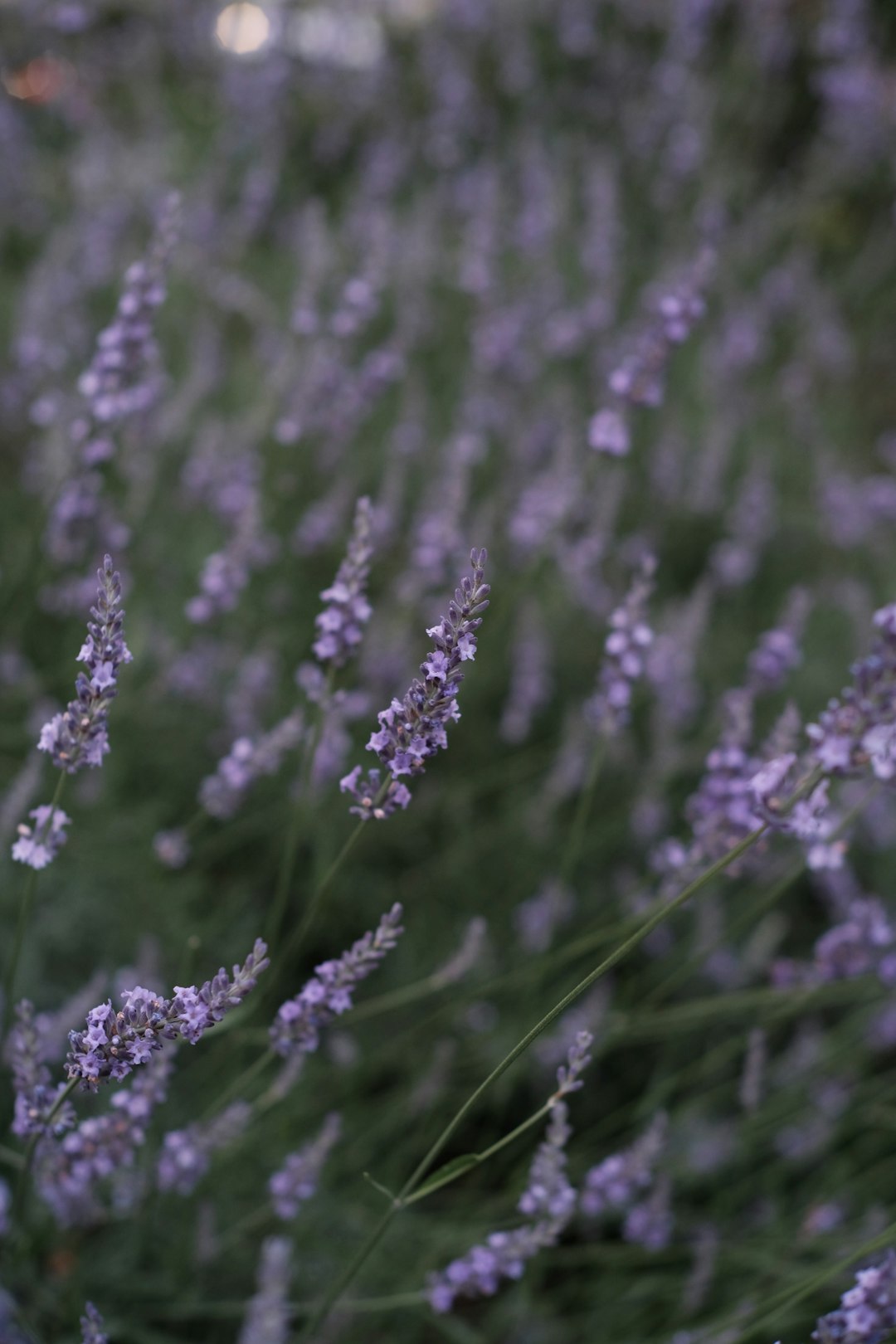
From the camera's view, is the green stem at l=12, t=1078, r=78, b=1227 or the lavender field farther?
the lavender field

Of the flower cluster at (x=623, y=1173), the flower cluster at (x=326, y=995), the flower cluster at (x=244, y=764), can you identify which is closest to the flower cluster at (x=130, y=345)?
the flower cluster at (x=244, y=764)

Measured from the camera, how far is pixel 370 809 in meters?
1.40

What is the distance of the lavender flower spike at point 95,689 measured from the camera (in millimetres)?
1201

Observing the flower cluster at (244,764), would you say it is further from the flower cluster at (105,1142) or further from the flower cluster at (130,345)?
the flower cluster at (130,345)

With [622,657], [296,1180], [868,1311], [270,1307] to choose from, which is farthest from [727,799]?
[270,1307]

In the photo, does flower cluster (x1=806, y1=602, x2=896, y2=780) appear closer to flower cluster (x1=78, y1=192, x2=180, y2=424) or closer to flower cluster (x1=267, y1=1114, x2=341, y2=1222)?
flower cluster (x1=267, y1=1114, x2=341, y2=1222)

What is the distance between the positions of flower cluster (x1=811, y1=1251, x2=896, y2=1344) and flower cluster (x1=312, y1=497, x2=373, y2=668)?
99 centimetres

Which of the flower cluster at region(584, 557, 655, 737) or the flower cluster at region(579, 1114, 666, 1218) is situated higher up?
the flower cluster at region(584, 557, 655, 737)

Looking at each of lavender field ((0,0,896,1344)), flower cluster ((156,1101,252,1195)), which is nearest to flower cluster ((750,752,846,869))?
lavender field ((0,0,896,1344))

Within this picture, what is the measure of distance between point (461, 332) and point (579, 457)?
1.44 meters

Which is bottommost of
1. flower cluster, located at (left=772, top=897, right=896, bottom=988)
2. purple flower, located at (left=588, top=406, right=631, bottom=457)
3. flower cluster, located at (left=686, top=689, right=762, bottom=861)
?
flower cluster, located at (left=772, top=897, right=896, bottom=988)

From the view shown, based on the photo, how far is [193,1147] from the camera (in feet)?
5.88

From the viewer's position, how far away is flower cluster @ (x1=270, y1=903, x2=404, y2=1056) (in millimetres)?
1429

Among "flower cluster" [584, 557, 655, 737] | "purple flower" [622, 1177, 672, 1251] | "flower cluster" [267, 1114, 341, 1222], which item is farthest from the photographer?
"purple flower" [622, 1177, 672, 1251]
